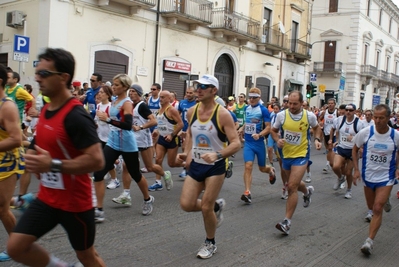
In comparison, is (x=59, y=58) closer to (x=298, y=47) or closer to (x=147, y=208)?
(x=147, y=208)

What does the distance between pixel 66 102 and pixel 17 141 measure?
100 centimetres

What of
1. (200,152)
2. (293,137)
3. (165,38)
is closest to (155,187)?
(293,137)

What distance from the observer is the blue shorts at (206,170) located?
4.69 meters

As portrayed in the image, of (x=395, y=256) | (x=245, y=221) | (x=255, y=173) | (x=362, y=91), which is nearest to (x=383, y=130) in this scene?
(x=395, y=256)

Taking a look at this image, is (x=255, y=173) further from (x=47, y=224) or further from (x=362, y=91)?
(x=362, y=91)

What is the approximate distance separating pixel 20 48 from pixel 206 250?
10.4 m

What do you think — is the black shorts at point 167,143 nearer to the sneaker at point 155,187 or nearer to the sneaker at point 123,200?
the sneaker at point 155,187

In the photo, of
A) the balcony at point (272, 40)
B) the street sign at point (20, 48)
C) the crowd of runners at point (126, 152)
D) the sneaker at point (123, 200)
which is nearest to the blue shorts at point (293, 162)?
the crowd of runners at point (126, 152)

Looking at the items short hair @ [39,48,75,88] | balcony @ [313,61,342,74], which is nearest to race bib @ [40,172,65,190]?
short hair @ [39,48,75,88]

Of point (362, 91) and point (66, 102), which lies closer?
point (66, 102)

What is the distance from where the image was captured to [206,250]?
15.5ft

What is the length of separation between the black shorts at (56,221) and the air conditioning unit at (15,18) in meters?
15.6

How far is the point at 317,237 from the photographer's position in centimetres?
576

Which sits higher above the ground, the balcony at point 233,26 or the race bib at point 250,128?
the balcony at point 233,26
